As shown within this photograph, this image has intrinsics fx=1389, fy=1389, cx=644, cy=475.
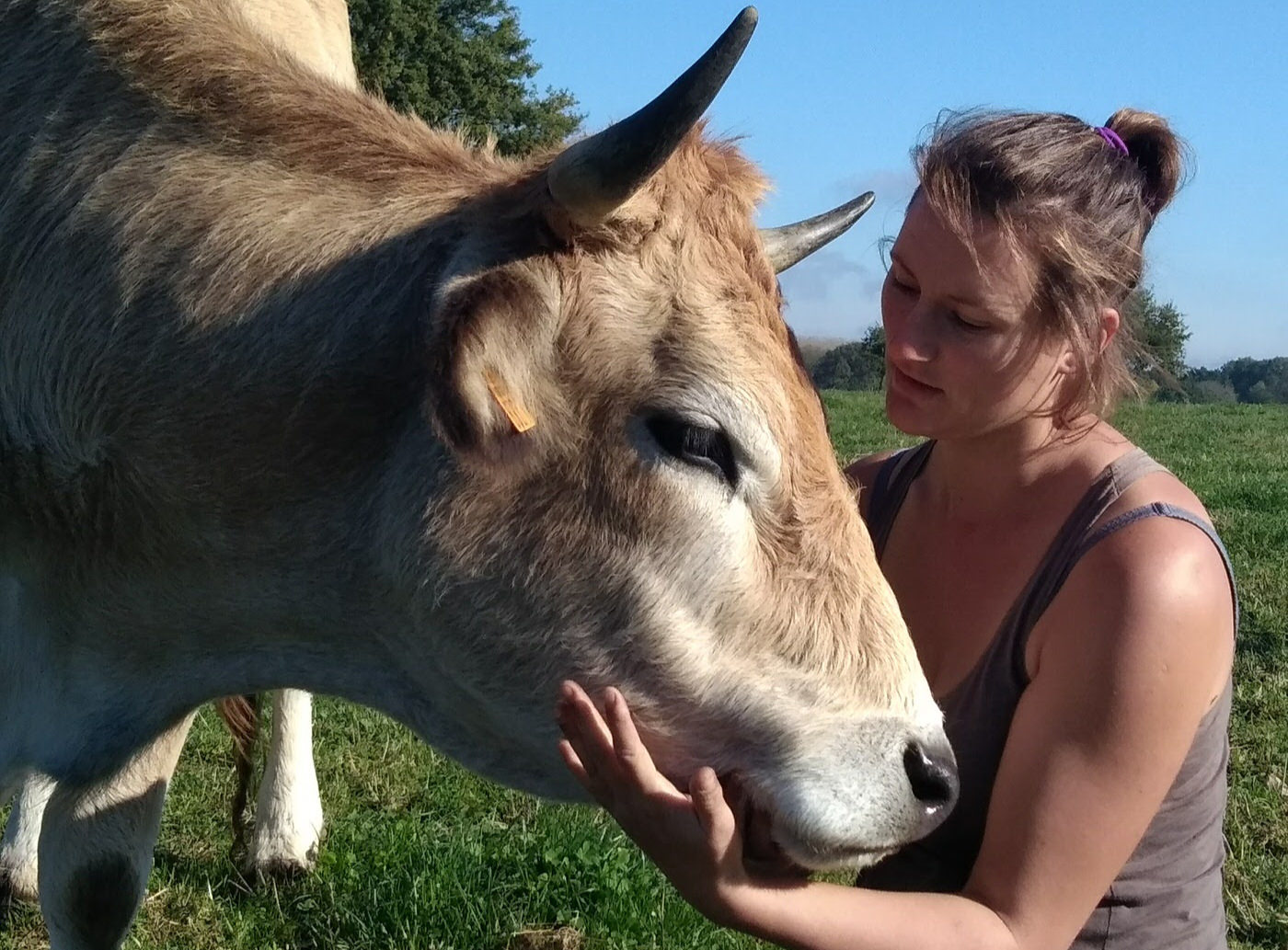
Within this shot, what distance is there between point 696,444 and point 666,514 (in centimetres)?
13

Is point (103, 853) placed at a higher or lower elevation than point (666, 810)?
lower

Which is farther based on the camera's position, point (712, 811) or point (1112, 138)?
point (1112, 138)

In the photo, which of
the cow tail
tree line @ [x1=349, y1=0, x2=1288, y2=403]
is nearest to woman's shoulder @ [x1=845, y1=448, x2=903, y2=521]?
the cow tail

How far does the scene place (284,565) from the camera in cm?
274

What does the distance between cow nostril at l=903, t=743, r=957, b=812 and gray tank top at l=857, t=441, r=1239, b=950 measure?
31 centimetres

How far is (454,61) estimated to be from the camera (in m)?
39.0

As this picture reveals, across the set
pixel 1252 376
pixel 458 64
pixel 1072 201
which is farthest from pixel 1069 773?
pixel 1252 376

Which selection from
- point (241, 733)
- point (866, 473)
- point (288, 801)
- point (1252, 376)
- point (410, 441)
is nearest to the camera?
point (410, 441)

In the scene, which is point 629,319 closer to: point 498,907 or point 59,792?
point 59,792

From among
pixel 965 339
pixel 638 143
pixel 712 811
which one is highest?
pixel 638 143

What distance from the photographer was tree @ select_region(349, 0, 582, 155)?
36.1 m

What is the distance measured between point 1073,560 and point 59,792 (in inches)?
94.0

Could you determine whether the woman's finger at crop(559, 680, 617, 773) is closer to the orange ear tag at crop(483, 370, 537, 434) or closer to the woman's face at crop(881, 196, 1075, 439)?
the orange ear tag at crop(483, 370, 537, 434)

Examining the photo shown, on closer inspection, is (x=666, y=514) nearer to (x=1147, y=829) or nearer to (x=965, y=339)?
(x=965, y=339)
